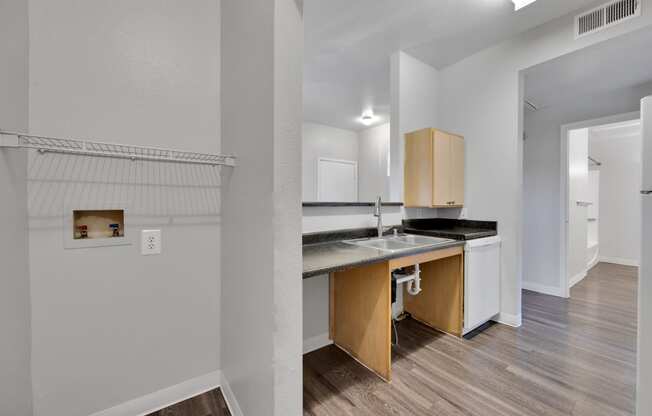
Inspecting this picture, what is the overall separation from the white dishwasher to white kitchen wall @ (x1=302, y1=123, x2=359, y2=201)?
291 centimetres

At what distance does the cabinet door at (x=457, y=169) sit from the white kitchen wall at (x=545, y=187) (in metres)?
1.33

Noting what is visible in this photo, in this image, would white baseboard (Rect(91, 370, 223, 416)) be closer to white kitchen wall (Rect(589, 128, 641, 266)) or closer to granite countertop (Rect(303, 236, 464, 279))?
granite countertop (Rect(303, 236, 464, 279))

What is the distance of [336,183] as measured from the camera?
198 inches

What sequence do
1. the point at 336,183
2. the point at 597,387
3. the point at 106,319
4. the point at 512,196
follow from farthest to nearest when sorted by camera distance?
the point at 336,183, the point at 512,196, the point at 597,387, the point at 106,319

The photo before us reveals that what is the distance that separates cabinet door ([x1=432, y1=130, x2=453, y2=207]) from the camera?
227cm

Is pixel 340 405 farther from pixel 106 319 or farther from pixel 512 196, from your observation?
pixel 512 196

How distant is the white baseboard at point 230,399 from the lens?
1.27 metres

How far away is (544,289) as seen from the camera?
3051mm

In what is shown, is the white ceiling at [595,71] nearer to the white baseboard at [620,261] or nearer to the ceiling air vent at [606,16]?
the ceiling air vent at [606,16]

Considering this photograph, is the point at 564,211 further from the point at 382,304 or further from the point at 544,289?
the point at 382,304

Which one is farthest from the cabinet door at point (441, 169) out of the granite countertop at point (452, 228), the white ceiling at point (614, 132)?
the white ceiling at point (614, 132)

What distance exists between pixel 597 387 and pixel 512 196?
4.50 feet

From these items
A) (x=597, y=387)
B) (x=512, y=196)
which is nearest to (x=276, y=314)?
(x=597, y=387)

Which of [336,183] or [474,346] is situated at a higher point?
A: [336,183]
